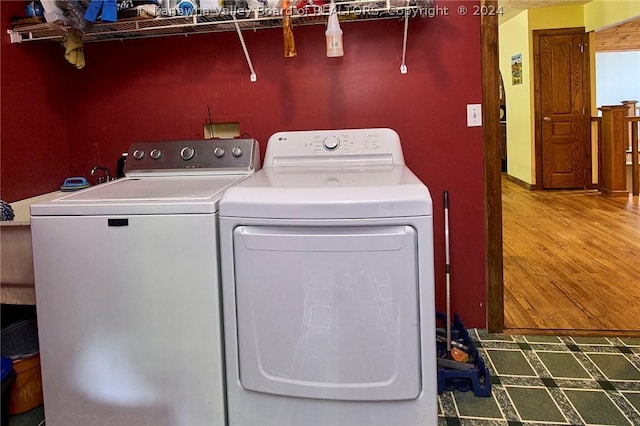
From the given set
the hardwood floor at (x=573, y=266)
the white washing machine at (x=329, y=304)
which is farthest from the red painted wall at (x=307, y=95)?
the white washing machine at (x=329, y=304)

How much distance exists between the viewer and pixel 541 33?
6.76 meters

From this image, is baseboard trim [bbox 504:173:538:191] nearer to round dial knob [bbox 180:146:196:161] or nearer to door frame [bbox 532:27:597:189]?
door frame [bbox 532:27:597:189]

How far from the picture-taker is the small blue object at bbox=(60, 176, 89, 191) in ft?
8.52

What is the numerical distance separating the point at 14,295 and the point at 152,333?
67 cm

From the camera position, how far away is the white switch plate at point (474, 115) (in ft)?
8.24

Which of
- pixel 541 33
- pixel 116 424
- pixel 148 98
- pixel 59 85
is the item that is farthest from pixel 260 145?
pixel 541 33

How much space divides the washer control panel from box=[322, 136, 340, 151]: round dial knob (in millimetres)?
305

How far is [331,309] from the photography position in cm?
162

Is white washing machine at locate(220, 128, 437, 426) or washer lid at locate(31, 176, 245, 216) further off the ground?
washer lid at locate(31, 176, 245, 216)

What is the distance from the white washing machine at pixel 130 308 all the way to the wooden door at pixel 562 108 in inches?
240

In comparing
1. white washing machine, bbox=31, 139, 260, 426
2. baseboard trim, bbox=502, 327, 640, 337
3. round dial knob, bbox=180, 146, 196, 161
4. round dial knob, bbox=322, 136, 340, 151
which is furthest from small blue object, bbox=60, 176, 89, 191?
baseboard trim, bbox=502, 327, 640, 337

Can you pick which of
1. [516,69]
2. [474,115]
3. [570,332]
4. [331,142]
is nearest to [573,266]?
[570,332]

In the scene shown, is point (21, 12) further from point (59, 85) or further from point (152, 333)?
point (152, 333)

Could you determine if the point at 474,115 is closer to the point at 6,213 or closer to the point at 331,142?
the point at 331,142
